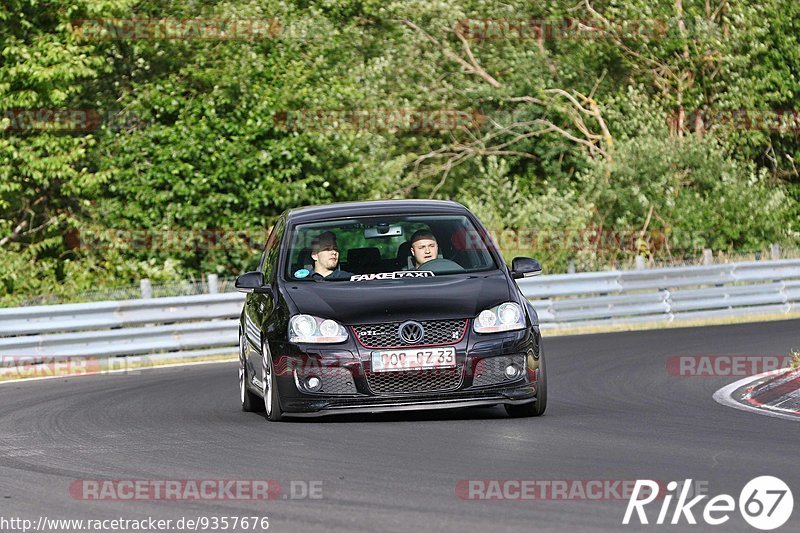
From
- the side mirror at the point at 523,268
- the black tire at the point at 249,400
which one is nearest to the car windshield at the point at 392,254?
the side mirror at the point at 523,268

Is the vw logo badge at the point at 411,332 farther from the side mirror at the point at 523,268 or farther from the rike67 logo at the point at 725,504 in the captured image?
the rike67 logo at the point at 725,504

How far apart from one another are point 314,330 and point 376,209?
5.65ft

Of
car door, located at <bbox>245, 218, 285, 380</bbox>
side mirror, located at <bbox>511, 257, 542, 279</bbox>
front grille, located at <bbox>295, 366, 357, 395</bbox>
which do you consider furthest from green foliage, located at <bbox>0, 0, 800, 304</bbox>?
front grille, located at <bbox>295, 366, 357, 395</bbox>

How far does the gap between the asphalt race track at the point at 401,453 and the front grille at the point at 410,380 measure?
0.25m

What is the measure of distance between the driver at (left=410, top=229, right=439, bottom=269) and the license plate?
4.64ft

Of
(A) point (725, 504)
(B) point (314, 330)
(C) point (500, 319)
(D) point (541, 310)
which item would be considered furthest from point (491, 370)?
(D) point (541, 310)

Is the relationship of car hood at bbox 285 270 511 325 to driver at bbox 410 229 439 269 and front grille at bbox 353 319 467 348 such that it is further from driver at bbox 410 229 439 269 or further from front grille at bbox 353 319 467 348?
driver at bbox 410 229 439 269

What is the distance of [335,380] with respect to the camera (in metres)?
11.1

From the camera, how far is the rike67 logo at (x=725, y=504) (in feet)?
22.7

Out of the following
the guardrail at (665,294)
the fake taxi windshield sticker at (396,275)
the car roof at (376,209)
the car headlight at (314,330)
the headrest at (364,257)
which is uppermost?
the car roof at (376,209)

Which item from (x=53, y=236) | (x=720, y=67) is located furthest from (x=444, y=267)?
(x=720, y=67)

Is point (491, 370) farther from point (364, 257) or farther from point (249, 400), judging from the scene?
point (249, 400)

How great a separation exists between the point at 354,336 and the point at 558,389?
3806 millimetres

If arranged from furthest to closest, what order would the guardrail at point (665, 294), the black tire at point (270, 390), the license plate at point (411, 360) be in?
1. the guardrail at point (665, 294)
2. the black tire at point (270, 390)
3. the license plate at point (411, 360)
